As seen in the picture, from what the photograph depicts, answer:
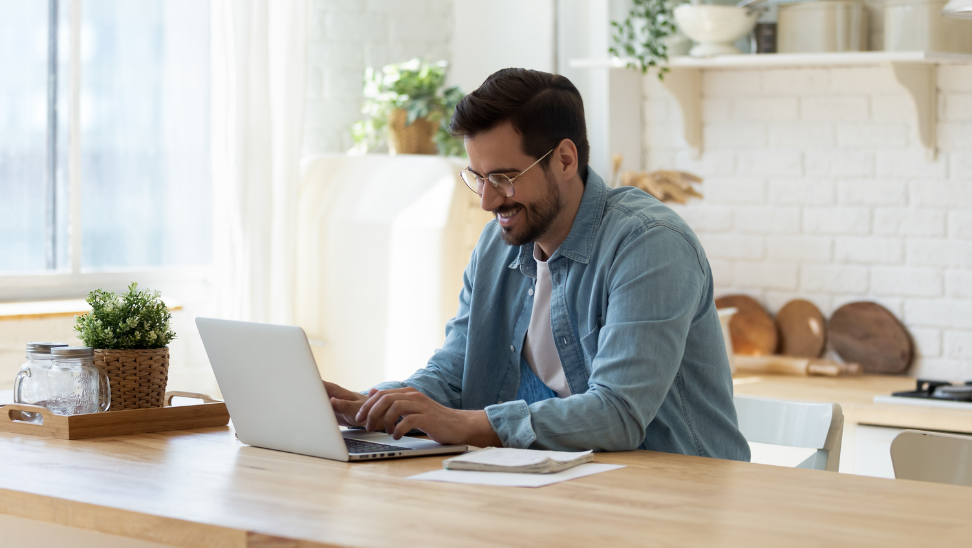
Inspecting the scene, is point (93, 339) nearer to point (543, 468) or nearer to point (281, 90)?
point (543, 468)

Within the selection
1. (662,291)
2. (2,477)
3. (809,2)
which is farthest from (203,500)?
(809,2)

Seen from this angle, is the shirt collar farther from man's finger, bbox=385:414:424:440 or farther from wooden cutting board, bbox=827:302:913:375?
wooden cutting board, bbox=827:302:913:375

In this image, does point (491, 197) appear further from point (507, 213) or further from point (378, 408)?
point (378, 408)

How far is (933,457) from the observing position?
5.66ft

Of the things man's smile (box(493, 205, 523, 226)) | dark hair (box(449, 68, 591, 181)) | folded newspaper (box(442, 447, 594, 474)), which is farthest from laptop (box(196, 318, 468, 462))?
dark hair (box(449, 68, 591, 181))

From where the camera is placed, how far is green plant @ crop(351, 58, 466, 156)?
3.59 meters

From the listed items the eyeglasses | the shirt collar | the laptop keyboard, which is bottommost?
the laptop keyboard

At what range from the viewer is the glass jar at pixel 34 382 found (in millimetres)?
1783

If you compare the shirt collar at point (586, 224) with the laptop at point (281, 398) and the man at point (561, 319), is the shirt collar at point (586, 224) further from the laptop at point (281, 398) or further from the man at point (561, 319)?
the laptop at point (281, 398)

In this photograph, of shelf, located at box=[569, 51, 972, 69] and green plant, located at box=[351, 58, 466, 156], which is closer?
shelf, located at box=[569, 51, 972, 69]

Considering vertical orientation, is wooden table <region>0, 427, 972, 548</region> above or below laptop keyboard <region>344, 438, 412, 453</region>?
below

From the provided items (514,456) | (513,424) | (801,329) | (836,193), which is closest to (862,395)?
(801,329)

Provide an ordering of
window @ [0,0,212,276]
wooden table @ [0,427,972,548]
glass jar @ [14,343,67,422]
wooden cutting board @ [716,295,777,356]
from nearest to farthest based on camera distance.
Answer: wooden table @ [0,427,972,548] < glass jar @ [14,343,67,422] < window @ [0,0,212,276] < wooden cutting board @ [716,295,777,356]

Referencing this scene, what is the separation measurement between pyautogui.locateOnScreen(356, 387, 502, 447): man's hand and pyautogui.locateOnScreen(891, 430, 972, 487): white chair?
2.10 feet
